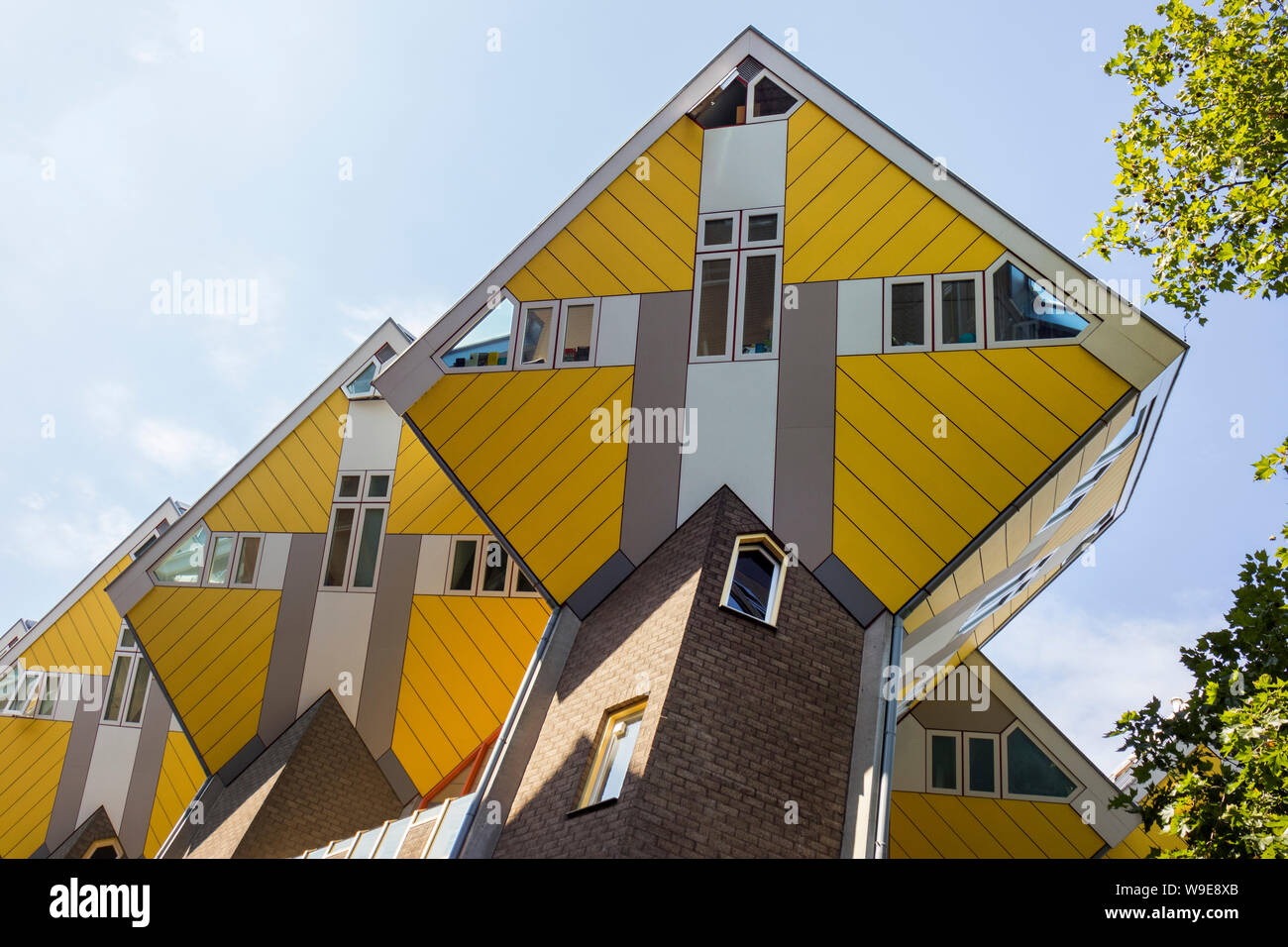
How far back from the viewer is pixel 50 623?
26.2 meters

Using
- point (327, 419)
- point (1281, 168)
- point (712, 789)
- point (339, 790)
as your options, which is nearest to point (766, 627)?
point (712, 789)

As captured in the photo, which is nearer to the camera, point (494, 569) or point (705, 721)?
point (705, 721)

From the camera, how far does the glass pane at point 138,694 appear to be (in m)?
22.9

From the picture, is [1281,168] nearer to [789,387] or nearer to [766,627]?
[789,387]

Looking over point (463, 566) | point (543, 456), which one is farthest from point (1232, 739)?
point (463, 566)

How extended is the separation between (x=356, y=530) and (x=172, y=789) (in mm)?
7603

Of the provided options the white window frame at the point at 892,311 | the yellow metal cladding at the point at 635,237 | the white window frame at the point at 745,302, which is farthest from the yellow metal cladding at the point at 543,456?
the white window frame at the point at 892,311

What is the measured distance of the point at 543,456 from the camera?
47.4 feet

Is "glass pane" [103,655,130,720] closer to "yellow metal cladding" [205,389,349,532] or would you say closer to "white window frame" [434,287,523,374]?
"yellow metal cladding" [205,389,349,532]

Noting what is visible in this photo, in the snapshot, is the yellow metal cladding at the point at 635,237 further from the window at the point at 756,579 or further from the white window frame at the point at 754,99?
the window at the point at 756,579

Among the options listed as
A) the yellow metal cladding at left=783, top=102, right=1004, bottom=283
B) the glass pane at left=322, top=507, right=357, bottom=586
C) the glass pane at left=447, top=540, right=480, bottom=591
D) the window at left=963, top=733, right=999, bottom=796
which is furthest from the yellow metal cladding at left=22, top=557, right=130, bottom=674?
the window at left=963, top=733, right=999, bottom=796

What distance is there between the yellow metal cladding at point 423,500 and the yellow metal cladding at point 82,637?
10232mm

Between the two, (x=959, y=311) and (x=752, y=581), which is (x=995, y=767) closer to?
(x=752, y=581)
